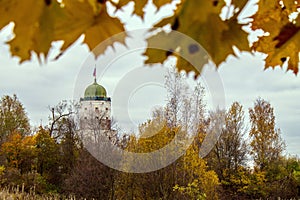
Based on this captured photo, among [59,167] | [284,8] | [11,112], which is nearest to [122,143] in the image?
[59,167]

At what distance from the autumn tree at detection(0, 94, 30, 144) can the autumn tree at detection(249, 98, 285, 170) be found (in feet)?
24.9

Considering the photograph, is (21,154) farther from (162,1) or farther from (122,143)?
(162,1)

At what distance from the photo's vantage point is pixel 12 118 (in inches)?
568

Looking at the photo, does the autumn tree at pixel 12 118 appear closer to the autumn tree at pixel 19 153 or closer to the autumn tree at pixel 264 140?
the autumn tree at pixel 19 153

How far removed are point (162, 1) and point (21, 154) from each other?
39.4 ft

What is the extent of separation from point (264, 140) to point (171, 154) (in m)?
5.84

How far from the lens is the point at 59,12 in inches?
15.6

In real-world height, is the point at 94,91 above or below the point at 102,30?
above

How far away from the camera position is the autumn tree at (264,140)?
12594 millimetres

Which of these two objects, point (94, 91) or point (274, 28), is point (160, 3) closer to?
point (274, 28)

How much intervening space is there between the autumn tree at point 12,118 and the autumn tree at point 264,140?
7582 millimetres

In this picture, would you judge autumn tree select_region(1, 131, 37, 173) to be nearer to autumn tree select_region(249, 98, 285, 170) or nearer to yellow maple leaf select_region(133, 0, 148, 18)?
autumn tree select_region(249, 98, 285, 170)

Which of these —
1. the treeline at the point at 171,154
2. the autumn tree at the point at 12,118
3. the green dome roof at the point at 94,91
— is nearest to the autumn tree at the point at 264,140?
the treeline at the point at 171,154

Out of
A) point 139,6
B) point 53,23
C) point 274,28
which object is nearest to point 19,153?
point 274,28
